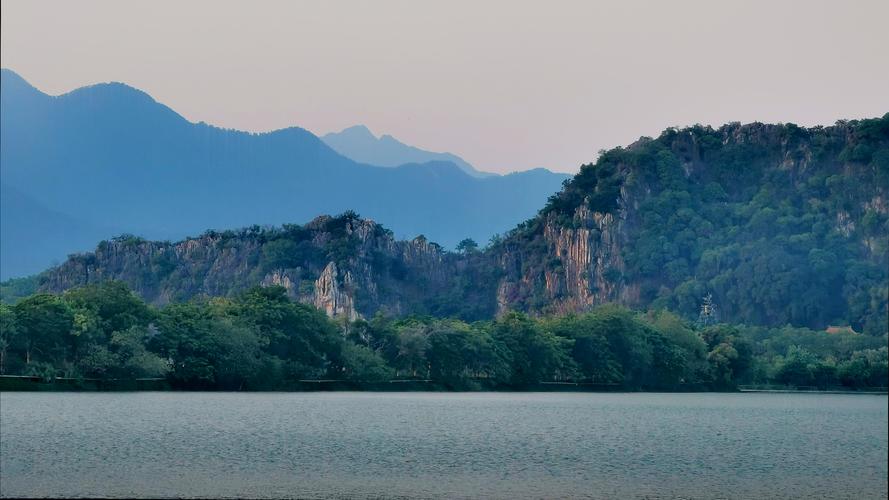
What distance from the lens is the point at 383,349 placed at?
4569 inches

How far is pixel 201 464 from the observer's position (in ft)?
140

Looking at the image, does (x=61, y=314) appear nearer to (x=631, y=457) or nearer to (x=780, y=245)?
(x=631, y=457)

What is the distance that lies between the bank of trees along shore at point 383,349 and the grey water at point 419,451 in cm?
857

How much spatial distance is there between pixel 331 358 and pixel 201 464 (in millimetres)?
67685

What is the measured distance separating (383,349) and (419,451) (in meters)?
66.1

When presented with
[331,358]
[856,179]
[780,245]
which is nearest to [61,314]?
[331,358]

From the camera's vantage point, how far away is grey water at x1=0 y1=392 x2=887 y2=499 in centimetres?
3891

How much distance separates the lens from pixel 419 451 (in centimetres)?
5009

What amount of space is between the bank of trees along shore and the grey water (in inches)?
338

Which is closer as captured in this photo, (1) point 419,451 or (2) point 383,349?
(1) point 419,451

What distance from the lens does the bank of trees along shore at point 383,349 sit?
88.5m

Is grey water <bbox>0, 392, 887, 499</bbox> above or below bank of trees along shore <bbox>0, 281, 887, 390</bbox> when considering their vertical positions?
below

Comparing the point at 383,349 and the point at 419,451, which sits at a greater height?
the point at 383,349

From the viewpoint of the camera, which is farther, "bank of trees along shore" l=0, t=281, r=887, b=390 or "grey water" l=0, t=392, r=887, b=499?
"bank of trees along shore" l=0, t=281, r=887, b=390
